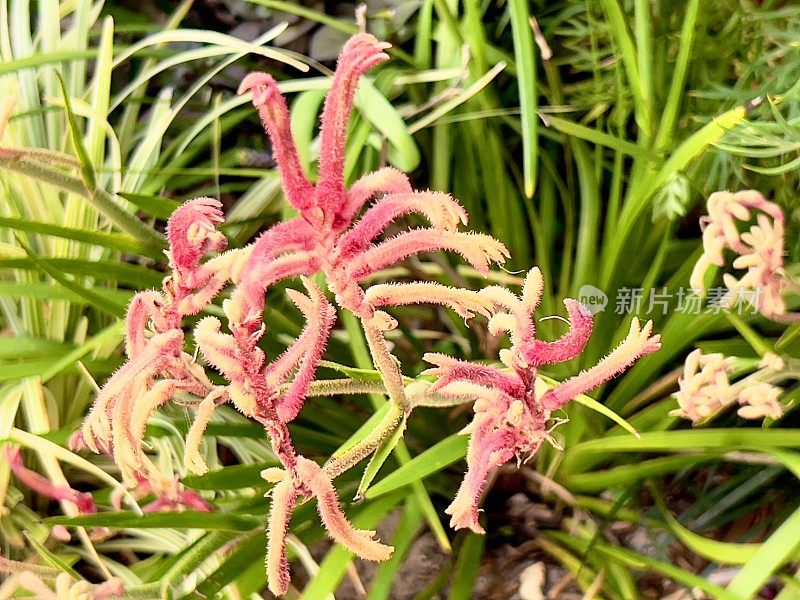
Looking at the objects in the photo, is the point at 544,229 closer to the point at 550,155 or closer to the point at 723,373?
the point at 550,155

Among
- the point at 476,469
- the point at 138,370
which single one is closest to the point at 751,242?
the point at 476,469

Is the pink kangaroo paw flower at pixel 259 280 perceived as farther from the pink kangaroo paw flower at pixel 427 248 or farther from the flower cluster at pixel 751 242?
the flower cluster at pixel 751 242

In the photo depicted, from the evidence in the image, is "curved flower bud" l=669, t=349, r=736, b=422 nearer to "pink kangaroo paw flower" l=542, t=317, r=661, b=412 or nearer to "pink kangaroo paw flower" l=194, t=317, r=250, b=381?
"pink kangaroo paw flower" l=542, t=317, r=661, b=412

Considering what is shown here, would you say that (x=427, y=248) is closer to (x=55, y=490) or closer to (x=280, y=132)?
(x=280, y=132)

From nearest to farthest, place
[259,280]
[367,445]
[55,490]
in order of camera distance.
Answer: [259,280] → [367,445] → [55,490]

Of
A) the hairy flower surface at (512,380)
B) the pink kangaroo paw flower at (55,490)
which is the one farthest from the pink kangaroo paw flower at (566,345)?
the pink kangaroo paw flower at (55,490)

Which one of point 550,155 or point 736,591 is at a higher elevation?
point 550,155

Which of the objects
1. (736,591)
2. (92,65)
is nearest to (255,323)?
(736,591)
